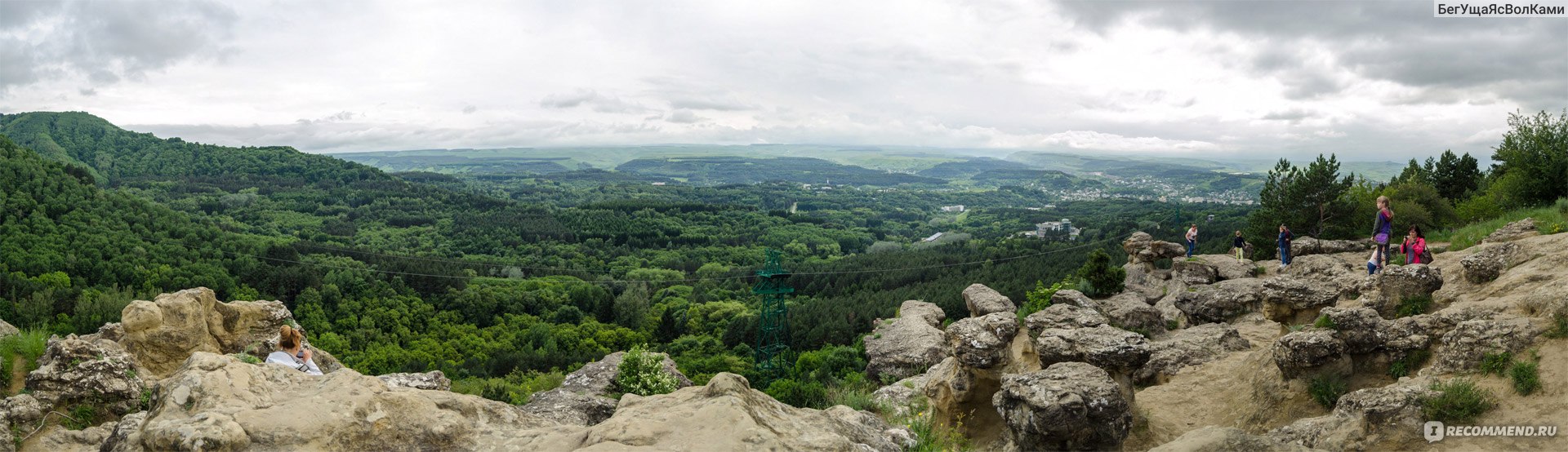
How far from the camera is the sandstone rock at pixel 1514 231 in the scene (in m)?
19.3

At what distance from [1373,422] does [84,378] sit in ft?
65.2

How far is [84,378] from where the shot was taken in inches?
431

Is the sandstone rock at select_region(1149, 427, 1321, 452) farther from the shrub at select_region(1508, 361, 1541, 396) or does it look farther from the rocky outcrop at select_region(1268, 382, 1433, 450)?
the shrub at select_region(1508, 361, 1541, 396)

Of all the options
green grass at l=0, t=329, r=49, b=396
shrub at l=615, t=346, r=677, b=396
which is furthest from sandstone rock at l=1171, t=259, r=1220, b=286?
green grass at l=0, t=329, r=49, b=396

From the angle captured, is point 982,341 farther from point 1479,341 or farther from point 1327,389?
point 1479,341

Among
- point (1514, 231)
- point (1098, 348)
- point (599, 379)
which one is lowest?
point (599, 379)

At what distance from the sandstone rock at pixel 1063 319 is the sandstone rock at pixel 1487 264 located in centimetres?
709

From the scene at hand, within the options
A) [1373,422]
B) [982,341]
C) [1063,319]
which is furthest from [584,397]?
[1373,422]

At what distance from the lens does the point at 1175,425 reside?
42.9ft

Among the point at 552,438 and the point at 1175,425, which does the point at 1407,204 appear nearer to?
the point at 1175,425

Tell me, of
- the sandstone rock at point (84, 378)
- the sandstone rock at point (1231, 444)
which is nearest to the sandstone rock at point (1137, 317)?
the sandstone rock at point (1231, 444)

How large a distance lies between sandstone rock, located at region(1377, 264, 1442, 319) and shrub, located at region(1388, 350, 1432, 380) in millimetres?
2792

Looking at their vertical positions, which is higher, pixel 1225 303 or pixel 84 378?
pixel 84 378

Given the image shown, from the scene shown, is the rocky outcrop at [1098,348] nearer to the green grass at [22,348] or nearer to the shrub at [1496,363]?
the shrub at [1496,363]
